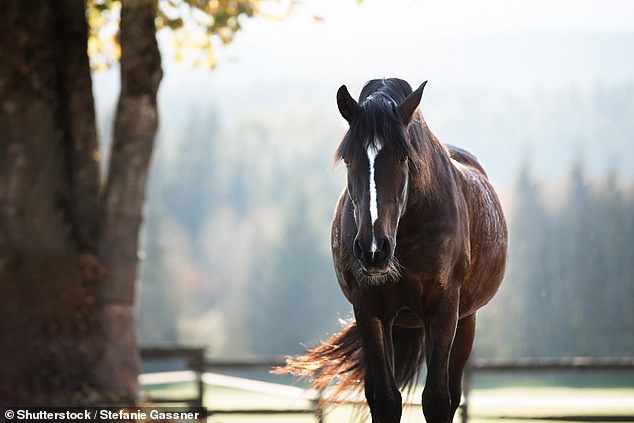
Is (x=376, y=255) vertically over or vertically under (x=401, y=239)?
under

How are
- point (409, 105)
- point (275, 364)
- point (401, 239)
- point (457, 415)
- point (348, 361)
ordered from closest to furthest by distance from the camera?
point (409, 105) → point (401, 239) → point (348, 361) → point (275, 364) → point (457, 415)

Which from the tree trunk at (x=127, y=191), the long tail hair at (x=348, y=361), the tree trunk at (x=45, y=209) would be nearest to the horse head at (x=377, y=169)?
the long tail hair at (x=348, y=361)

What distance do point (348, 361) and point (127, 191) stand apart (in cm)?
448

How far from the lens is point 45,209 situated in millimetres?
9508

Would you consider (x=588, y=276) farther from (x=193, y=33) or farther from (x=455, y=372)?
(x=455, y=372)

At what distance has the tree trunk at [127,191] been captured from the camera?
31.1 feet

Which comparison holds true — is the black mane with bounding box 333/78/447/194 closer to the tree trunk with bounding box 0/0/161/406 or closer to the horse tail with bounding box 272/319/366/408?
the horse tail with bounding box 272/319/366/408

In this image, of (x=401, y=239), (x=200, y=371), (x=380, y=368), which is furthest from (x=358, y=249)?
(x=200, y=371)

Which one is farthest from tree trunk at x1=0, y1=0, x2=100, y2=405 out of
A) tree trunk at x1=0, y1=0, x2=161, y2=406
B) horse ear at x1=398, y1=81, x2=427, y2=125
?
horse ear at x1=398, y1=81, x2=427, y2=125

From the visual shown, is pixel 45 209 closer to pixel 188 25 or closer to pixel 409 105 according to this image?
pixel 188 25

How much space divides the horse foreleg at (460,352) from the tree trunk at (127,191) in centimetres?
462

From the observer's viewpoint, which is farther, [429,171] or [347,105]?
[429,171]

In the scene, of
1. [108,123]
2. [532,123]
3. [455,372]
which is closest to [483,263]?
[455,372]

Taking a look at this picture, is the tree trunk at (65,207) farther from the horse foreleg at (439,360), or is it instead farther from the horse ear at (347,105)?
the horse foreleg at (439,360)
